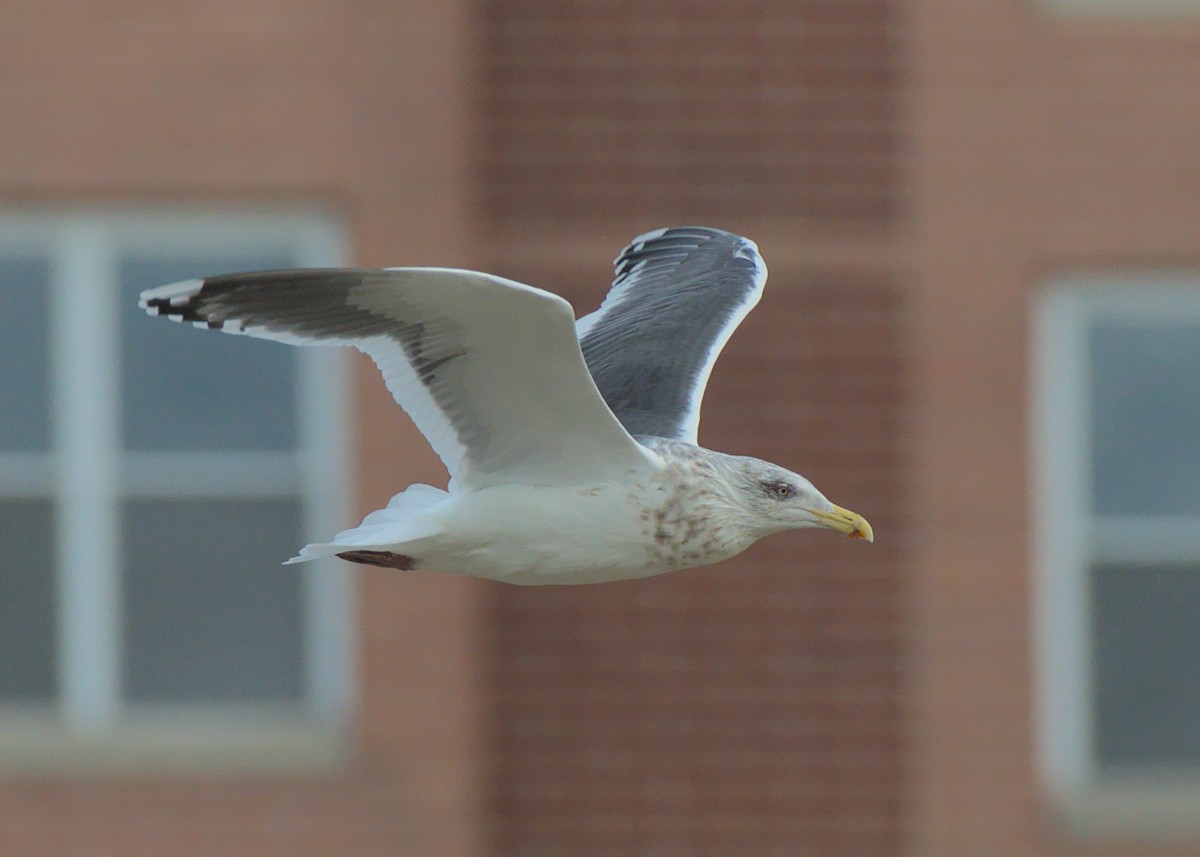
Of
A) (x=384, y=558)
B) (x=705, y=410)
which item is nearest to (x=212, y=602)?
(x=705, y=410)

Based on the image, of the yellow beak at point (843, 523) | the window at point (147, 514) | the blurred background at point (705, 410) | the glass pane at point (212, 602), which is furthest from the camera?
the glass pane at point (212, 602)

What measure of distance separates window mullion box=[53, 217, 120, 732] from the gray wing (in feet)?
8.49

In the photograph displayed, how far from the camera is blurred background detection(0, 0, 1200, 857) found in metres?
6.79

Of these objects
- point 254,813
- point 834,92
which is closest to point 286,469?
point 254,813

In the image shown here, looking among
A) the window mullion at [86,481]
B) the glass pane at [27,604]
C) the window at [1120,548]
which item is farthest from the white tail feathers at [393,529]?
the window at [1120,548]

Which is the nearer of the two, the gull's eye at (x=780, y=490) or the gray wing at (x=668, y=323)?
the gull's eye at (x=780, y=490)

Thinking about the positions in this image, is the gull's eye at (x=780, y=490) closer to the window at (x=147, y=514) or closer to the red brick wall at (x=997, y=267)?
the red brick wall at (x=997, y=267)

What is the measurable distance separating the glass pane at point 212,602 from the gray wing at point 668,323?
2.49 m

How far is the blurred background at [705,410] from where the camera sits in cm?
679

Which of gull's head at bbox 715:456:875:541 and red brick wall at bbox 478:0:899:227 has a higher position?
red brick wall at bbox 478:0:899:227

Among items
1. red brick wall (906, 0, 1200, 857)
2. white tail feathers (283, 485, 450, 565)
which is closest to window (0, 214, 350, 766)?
red brick wall (906, 0, 1200, 857)

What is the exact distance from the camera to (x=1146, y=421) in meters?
7.38

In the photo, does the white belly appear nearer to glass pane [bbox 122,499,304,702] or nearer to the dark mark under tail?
the dark mark under tail

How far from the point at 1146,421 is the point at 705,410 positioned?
1.68 metres
